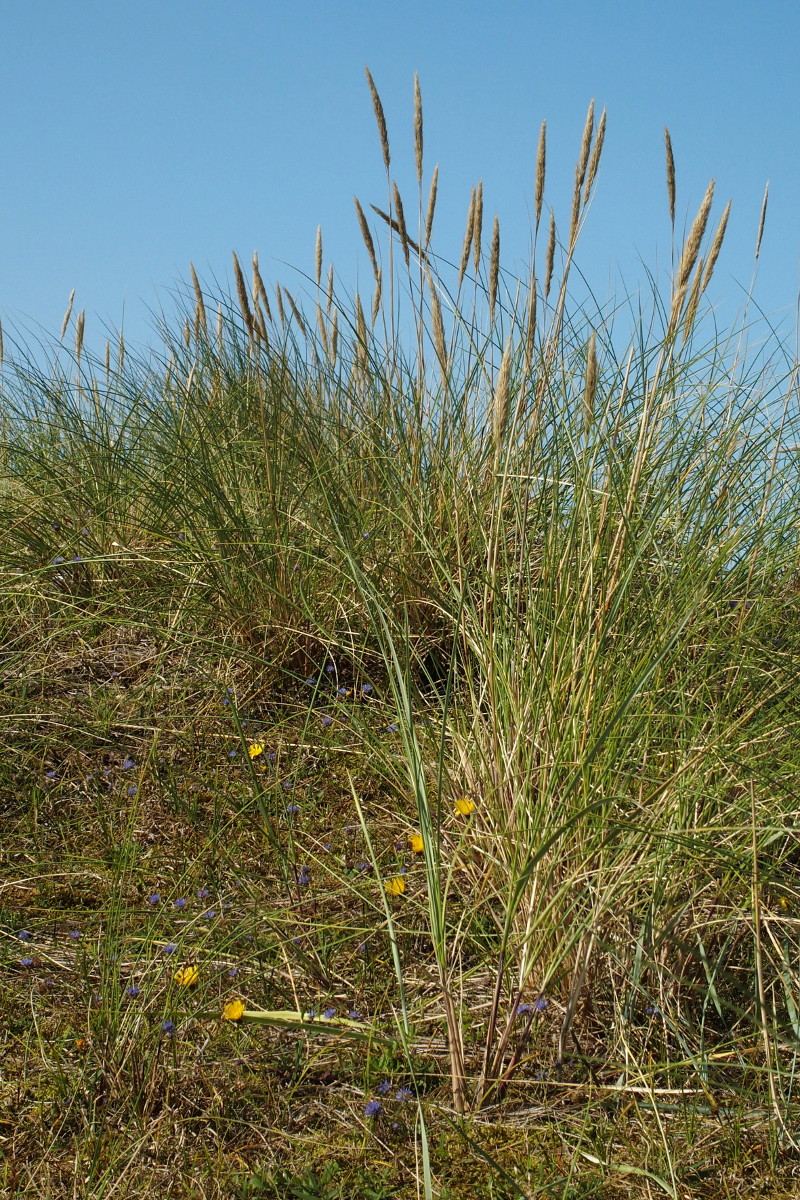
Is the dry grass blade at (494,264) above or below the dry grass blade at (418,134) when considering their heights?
below

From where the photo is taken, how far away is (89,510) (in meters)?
3.22

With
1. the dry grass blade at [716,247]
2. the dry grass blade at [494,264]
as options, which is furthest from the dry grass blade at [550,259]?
the dry grass blade at [716,247]

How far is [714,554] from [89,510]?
2.06 metres

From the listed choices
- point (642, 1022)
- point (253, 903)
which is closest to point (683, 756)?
point (642, 1022)

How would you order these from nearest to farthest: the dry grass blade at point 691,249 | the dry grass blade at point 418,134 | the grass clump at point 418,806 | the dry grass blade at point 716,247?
the grass clump at point 418,806, the dry grass blade at point 691,249, the dry grass blade at point 716,247, the dry grass blade at point 418,134

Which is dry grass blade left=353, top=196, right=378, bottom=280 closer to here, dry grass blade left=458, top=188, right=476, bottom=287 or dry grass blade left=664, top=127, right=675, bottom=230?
dry grass blade left=458, top=188, right=476, bottom=287

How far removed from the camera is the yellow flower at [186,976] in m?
1.53

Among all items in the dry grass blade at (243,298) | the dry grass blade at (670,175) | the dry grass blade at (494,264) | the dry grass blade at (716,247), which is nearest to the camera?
the dry grass blade at (670,175)

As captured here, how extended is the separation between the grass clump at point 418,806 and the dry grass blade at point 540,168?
2 cm

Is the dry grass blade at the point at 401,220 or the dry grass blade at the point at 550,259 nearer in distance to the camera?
the dry grass blade at the point at 550,259

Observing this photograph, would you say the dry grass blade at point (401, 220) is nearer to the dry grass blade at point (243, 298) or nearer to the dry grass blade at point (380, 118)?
the dry grass blade at point (380, 118)

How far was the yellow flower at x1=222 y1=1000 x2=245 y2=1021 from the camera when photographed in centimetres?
149

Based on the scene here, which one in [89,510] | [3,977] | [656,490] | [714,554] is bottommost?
[3,977]

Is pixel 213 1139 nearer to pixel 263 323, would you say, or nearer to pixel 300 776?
pixel 300 776
